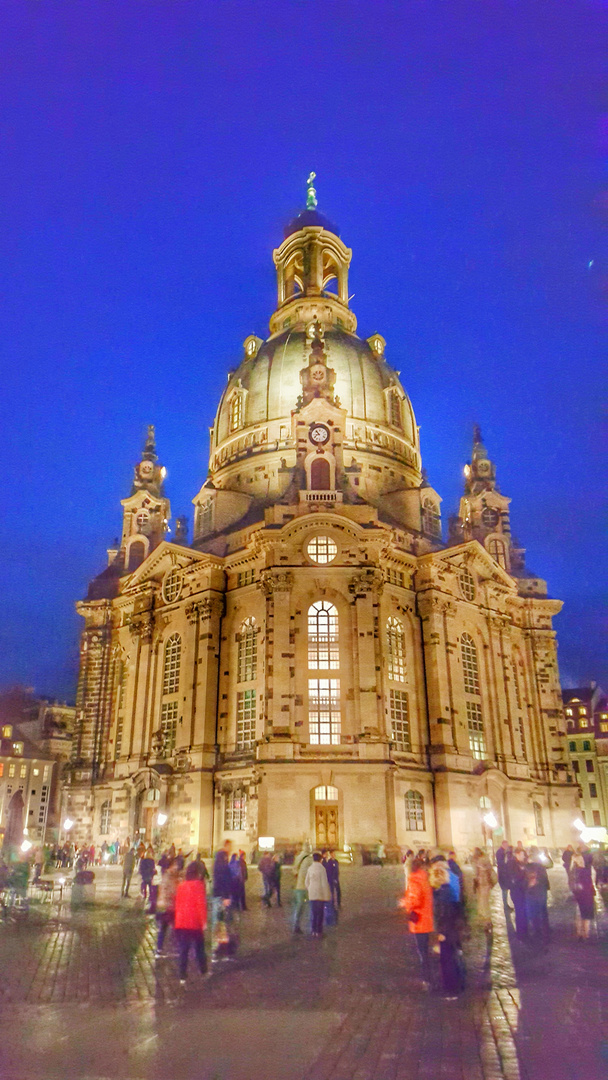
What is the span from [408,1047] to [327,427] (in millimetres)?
48819

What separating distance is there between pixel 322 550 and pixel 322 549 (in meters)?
0.07

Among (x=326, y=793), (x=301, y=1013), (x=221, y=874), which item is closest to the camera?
(x=301, y=1013)

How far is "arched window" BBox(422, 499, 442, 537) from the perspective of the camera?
218 feet

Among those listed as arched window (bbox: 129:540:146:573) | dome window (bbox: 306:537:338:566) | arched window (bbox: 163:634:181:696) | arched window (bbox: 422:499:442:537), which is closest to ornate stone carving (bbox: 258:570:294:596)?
dome window (bbox: 306:537:338:566)

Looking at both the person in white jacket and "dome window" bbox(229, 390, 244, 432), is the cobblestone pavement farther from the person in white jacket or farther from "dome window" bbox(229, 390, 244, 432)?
"dome window" bbox(229, 390, 244, 432)

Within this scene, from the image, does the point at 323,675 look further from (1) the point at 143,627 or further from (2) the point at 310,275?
(2) the point at 310,275

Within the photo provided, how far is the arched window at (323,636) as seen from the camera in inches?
1940

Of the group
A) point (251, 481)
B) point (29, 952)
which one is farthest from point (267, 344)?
point (29, 952)

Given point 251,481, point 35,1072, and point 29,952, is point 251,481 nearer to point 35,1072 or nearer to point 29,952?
point 29,952

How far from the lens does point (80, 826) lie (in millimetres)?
59344

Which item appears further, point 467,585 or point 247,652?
point 467,585

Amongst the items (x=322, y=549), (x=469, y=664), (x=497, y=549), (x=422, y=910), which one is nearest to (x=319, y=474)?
(x=322, y=549)

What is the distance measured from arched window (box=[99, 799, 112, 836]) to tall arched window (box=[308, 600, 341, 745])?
18.9m

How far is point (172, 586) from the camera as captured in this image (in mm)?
58781
